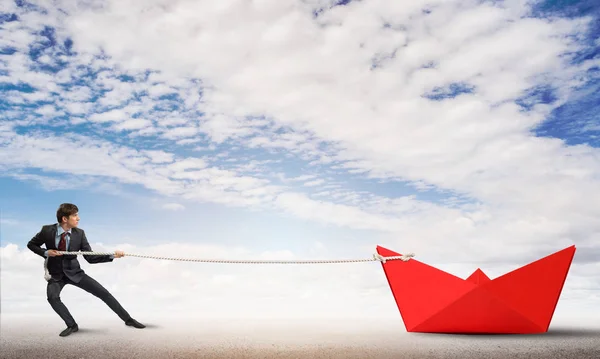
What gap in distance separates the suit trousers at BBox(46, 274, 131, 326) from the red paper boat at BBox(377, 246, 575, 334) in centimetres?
506

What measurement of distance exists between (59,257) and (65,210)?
858 mm

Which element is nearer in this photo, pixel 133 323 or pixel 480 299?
pixel 480 299

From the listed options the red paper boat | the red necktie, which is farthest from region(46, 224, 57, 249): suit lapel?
the red paper boat

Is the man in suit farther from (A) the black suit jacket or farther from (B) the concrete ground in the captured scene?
(B) the concrete ground

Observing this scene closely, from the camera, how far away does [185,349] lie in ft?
24.8

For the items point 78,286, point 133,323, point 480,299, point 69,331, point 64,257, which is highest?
point 64,257

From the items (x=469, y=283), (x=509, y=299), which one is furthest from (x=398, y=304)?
(x=509, y=299)

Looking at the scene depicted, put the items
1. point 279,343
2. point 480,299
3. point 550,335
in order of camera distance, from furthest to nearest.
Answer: point 550,335, point 480,299, point 279,343

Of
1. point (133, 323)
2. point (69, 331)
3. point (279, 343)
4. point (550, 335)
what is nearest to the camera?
point (279, 343)

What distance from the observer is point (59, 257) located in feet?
29.4

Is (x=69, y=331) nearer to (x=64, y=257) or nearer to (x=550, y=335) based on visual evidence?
(x=64, y=257)

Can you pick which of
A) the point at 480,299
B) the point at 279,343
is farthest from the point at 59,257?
the point at 480,299

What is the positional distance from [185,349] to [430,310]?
4394mm

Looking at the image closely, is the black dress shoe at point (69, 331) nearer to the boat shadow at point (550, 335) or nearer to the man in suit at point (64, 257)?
the man in suit at point (64, 257)
